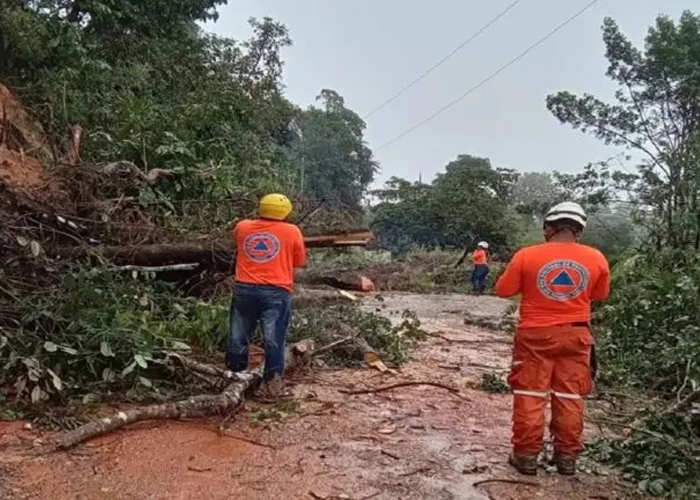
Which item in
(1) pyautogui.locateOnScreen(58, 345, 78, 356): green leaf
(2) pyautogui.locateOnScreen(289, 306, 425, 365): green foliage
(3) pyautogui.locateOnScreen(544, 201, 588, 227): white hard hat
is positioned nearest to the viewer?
(3) pyautogui.locateOnScreen(544, 201, 588, 227): white hard hat

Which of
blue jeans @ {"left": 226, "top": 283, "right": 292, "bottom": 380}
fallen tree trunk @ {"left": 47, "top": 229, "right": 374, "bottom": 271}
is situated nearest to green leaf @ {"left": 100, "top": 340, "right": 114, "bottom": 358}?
blue jeans @ {"left": 226, "top": 283, "right": 292, "bottom": 380}

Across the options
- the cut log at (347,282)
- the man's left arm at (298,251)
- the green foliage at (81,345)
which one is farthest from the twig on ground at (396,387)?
the cut log at (347,282)

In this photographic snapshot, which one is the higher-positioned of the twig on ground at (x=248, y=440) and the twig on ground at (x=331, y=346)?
the twig on ground at (x=331, y=346)

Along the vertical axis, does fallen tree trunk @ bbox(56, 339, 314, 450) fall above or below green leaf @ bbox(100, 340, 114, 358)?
below

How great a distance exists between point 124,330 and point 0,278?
1117 millimetres

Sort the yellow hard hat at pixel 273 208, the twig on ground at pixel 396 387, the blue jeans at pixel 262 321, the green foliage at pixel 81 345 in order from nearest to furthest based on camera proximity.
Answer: the green foliage at pixel 81 345
the blue jeans at pixel 262 321
the yellow hard hat at pixel 273 208
the twig on ground at pixel 396 387

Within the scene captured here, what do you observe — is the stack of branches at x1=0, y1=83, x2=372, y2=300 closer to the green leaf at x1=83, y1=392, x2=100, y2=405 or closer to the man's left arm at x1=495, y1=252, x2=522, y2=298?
the green leaf at x1=83, y1=392, x2=100, y2=405

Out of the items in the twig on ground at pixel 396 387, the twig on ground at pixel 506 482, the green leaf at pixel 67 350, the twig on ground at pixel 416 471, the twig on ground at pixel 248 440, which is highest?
the green leaf at pixel 67 350

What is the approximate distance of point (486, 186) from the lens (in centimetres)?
2745

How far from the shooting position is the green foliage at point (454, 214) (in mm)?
26359

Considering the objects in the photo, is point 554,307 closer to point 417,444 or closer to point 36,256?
point 417,444

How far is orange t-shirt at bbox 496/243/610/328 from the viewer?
3596 mm

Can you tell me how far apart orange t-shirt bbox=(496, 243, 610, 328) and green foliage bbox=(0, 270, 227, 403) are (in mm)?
2700

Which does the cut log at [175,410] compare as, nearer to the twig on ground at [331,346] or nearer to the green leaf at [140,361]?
the green leaf at [140,361]
